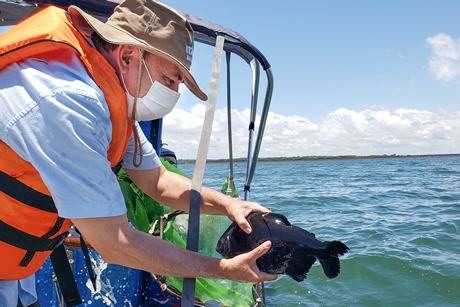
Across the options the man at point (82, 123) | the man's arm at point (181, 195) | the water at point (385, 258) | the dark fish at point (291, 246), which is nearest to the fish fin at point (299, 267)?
the dark fish at point (291, 246)

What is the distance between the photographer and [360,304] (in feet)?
19.0

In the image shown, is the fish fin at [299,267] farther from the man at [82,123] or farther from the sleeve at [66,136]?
the sleeve at [66,136]

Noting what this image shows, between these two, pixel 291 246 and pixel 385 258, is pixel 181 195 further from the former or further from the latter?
pixel 385 258

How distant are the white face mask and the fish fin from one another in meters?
1.24

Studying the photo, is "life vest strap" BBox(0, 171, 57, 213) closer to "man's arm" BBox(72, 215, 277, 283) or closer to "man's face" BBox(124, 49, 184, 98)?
"man's arm" BBox(72, 215, 277, 283)

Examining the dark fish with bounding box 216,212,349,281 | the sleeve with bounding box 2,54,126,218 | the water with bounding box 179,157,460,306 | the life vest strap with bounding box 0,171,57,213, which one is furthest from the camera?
the water with bounding box 179,157,460,306

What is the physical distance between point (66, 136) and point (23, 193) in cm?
43

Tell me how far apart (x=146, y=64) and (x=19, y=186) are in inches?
29.7

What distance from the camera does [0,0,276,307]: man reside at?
142cm

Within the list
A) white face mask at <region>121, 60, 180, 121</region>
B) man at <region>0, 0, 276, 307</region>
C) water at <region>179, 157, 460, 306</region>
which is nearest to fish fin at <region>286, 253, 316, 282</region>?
man at <region>0, 0, 276, 307</region>

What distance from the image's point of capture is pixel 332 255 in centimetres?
248

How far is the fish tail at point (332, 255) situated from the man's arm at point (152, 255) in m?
0.55

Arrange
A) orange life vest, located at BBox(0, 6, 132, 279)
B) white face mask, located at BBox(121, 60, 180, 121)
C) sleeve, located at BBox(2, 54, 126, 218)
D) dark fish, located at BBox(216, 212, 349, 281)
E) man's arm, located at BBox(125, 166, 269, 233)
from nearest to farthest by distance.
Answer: sleeve, located at BBox(2, 54, 126, 218) < orange life vest, located at BBox(0, 6, 132, 279) < white face mask, located at BBox(121, 60, 180, 121) < dark fish, located at BBox(216, 212, 349, 281) < man's arm, located at BBox(125, 166, 269, 233)

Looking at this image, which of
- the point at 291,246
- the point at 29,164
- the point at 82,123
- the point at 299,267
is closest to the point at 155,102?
the point at 82,123
